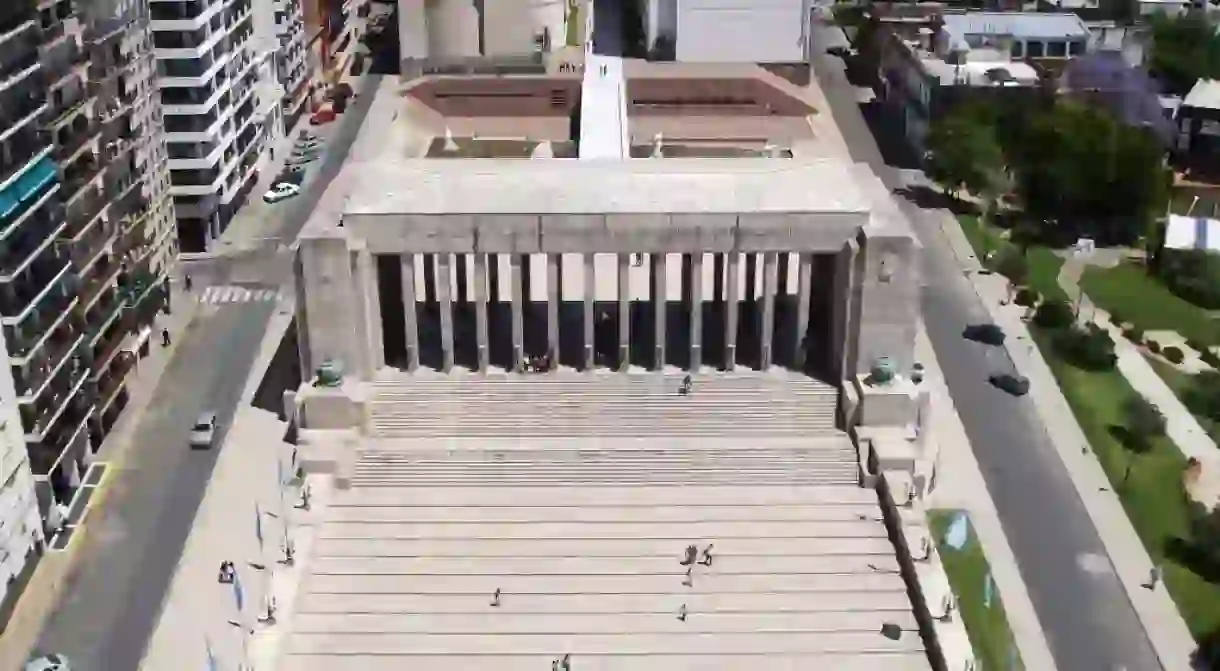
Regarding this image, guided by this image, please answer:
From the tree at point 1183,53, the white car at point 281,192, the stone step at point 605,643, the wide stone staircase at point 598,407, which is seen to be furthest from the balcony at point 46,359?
the tree at point 1183,53

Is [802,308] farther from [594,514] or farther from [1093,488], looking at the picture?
[1093,488]

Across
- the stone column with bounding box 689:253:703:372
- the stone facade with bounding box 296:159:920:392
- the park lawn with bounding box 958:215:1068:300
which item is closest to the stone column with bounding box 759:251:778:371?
the stone facade with bounding box 296:159:920:392

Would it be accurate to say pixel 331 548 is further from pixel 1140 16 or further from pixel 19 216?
pixel 1140 16

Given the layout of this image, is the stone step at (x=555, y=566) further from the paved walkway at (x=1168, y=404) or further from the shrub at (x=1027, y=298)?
the shrub at (x=1027, y=298)

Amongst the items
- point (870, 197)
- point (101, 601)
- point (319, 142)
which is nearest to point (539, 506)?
point (101, 601)

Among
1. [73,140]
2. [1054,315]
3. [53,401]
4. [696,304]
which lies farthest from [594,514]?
[1054,315]
